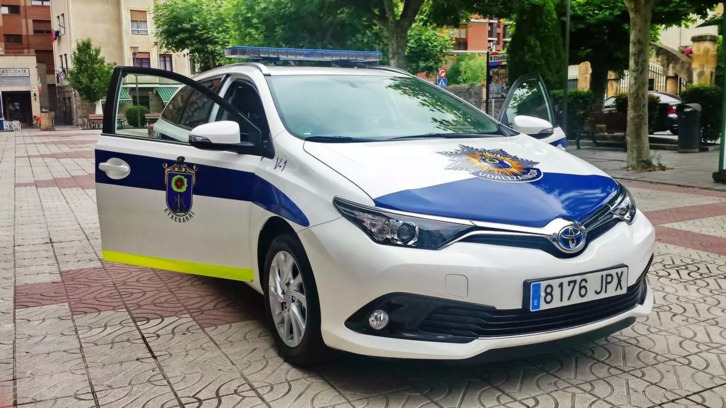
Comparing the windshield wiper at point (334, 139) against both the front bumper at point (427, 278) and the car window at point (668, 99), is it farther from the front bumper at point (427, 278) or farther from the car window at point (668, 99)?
the car window at point (668, 99)

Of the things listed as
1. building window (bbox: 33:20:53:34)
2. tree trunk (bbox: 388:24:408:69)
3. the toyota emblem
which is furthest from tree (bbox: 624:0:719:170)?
building window (bbox: 33:20:53:34)

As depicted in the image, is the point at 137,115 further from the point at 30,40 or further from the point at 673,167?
the point at 30,40

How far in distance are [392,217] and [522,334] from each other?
0.77 meters

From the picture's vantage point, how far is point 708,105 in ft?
57.1

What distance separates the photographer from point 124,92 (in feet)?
16.6

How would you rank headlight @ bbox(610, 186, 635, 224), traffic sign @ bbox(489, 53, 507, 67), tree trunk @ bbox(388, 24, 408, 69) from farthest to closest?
traffic sign @ bbox(489, 53, 507, 67)
tree trunk @ bbox(388, 24, 408, 69)
headlight @ bbox(610, 186, 635, 224)

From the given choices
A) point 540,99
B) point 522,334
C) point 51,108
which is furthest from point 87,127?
point 522,334

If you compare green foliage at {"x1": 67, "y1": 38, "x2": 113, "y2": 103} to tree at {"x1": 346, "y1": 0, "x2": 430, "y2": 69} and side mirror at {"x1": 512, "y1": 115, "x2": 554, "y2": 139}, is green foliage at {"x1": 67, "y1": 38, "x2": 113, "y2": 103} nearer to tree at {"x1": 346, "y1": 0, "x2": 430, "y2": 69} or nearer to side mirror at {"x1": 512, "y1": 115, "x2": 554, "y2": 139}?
tree at {"x1": 346, "y1": 0, "x2": 430, "y2": 69}

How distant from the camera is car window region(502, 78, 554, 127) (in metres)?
6.64

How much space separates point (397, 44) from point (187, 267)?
13.8 m

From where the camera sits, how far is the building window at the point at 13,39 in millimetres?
73312

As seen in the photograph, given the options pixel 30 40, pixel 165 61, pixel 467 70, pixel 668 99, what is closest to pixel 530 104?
pixel 668 99

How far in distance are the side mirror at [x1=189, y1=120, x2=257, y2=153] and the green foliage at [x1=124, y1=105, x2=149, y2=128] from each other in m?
0.92

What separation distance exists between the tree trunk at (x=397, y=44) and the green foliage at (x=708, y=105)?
23.0ft
